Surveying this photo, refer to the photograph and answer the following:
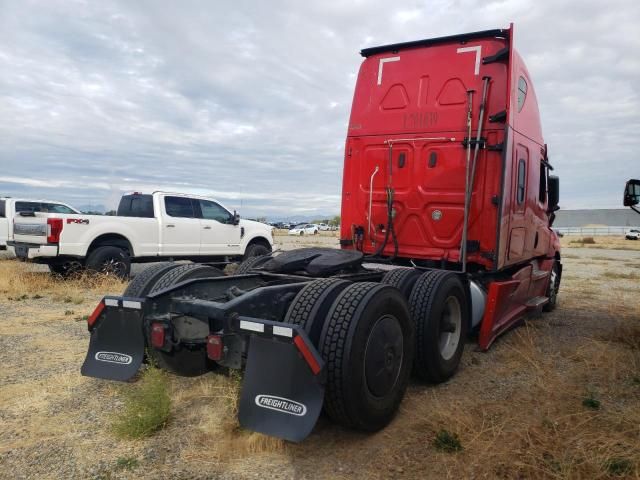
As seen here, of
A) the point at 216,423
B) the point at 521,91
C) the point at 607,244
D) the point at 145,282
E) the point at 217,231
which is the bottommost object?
the point at 607,244

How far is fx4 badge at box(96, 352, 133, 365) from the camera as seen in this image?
12.1ft

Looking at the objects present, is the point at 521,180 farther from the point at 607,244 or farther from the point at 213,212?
the point at 607,244

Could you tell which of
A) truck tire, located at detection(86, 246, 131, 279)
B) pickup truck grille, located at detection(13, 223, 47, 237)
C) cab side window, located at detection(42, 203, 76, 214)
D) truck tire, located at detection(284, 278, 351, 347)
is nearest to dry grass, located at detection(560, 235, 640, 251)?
cab side window, located at detection(42, 203, 76, 214)

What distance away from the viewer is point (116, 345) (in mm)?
3742

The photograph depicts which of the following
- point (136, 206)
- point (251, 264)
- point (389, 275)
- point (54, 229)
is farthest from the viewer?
point (136, 206)

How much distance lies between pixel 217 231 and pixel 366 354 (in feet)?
28.9

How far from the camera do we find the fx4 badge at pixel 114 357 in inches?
145

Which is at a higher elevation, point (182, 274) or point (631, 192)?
point (631, 192)

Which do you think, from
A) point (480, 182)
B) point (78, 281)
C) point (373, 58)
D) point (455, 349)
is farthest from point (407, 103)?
point (78, 281)

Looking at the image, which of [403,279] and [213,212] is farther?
[213,212]

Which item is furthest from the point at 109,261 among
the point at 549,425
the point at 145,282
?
the point at 549,425

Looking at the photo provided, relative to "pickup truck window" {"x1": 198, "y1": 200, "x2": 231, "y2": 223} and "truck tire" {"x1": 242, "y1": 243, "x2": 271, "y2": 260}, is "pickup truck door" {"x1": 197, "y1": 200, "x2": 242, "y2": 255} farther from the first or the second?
"truck tire" {"x1": 242, "y1": 243, "x2": 271, "y2": 260}

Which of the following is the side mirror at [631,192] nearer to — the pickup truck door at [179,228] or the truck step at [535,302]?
the truck step at [535,302]

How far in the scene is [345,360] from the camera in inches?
119
